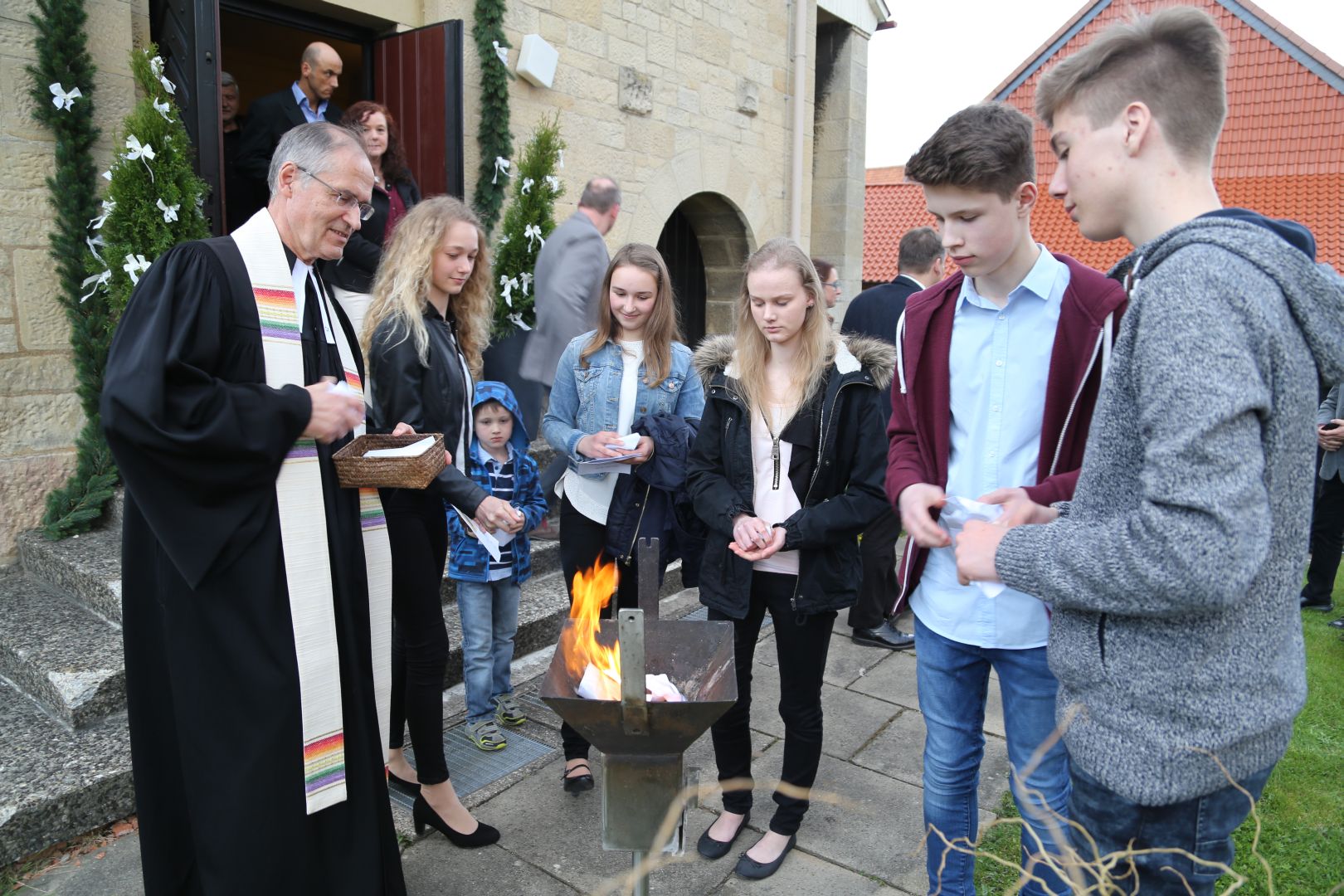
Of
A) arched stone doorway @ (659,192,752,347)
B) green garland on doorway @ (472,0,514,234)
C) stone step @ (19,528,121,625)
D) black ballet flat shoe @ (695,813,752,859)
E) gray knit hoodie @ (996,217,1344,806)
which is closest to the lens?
gray knit hoodie @ (996,217,1344,806)

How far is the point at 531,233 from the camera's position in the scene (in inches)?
250

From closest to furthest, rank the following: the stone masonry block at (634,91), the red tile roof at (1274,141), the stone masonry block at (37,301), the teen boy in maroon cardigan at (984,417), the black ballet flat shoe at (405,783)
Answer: the teen boy in maroon cardigan at (984,417) → the black ballet flat shoe at (405,783) → the stone masonry block at (37,301) → the stone masonry block at (634,91) → the red tile roof at (1274,141)

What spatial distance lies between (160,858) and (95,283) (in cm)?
320

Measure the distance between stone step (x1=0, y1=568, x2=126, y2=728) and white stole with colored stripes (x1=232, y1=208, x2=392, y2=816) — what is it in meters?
1.44

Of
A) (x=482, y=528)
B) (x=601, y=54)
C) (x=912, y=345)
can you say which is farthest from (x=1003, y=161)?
(x=601, y=54)

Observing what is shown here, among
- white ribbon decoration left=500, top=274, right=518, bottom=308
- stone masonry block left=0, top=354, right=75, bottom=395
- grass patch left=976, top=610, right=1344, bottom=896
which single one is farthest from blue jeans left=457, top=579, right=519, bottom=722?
white ribbon decoration left=500, top=274, right=518, bottom=308

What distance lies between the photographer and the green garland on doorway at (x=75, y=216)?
4332 millimetres

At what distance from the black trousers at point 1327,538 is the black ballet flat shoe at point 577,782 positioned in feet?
17.9

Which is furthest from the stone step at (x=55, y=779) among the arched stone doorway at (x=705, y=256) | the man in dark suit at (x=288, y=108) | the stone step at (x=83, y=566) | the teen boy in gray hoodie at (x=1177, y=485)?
the arched stone doorway at (x=705, y=256)

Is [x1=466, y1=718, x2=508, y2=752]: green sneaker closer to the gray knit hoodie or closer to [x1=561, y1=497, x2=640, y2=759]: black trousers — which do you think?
[x1=561, y1=497, x2=640, y2=759]: black trousers

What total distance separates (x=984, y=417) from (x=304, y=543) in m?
1.75

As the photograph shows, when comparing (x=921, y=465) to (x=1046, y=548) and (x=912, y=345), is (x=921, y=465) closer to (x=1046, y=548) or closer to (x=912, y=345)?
(x=912, y=345)

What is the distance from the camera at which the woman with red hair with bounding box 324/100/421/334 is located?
4.79 m

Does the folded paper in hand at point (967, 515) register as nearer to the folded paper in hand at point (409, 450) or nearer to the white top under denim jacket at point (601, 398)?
the folded paper in hand at point (409, 450)
